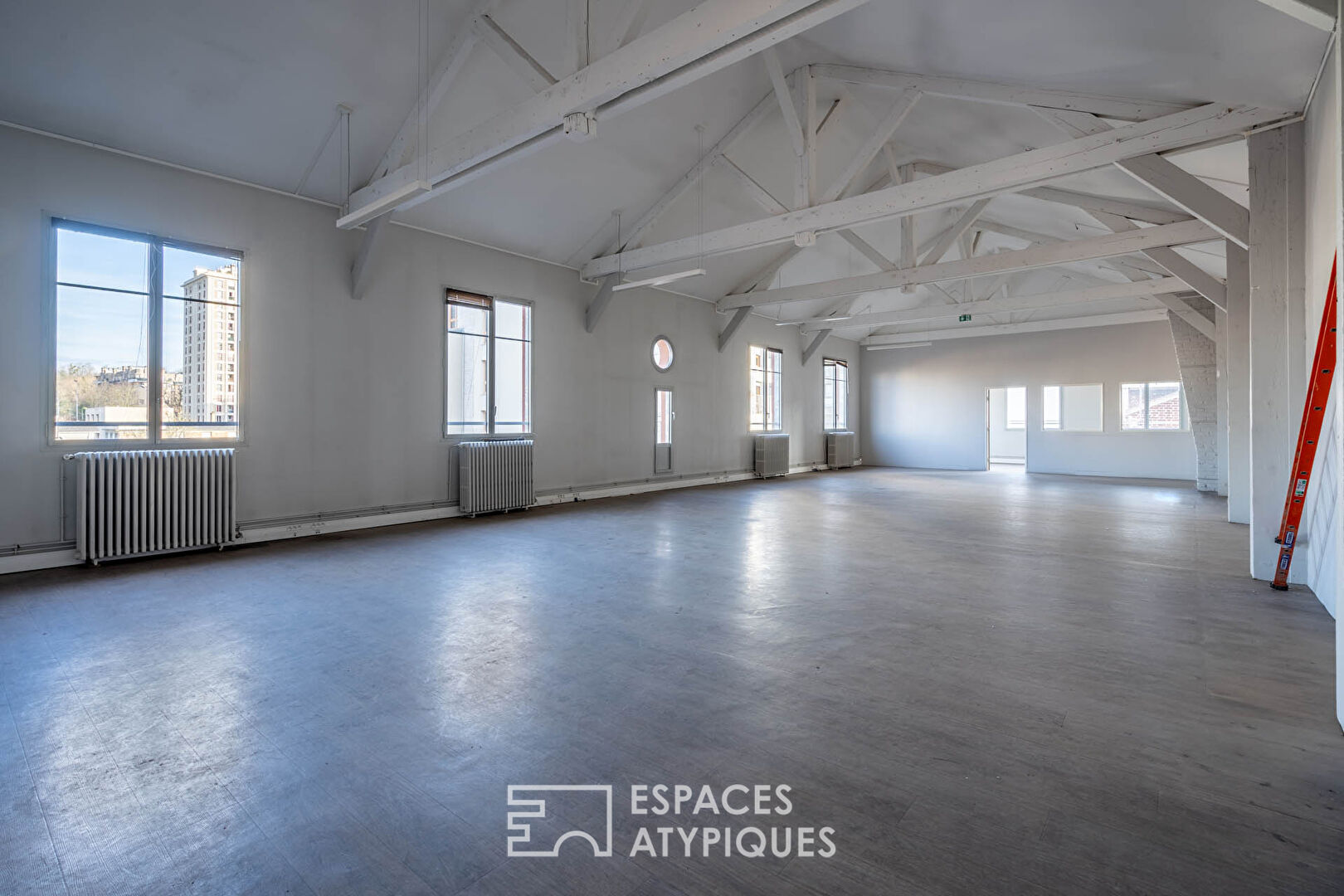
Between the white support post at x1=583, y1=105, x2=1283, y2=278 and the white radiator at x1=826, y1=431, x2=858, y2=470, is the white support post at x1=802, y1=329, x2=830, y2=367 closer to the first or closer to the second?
the white radiator at x1=826, y1=431, x2=858, y2=470

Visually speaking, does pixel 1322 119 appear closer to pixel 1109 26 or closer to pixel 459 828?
pixel 1109 26

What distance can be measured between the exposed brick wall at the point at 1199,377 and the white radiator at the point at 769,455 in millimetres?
7313

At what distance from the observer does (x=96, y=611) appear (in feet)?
12.9

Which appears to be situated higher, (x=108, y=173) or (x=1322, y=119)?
(x=108, y=173)

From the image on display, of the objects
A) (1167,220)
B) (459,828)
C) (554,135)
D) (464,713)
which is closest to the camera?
(459,828)

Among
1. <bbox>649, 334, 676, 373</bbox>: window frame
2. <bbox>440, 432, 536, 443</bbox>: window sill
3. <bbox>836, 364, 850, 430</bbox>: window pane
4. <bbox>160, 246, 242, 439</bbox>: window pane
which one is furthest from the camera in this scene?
<bbox>836, 364, 850, 430</bbox>: window pane

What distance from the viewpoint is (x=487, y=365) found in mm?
8477

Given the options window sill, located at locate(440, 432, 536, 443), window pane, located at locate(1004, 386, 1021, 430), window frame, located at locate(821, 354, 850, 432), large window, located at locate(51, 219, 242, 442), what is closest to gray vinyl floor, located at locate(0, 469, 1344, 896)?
large window, located at locate(51, 219, 242, 442)

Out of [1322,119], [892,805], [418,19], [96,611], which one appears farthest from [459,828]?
[418,19]

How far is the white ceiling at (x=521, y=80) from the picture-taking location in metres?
4.17

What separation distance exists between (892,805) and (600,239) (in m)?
8.77

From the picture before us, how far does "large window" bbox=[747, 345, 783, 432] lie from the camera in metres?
13.9

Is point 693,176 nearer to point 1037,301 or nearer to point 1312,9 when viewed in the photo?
point 1312,9

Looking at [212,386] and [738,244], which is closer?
[212,386]
